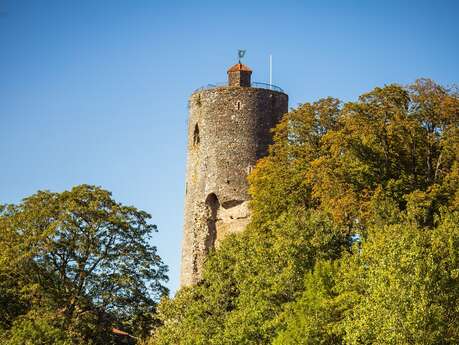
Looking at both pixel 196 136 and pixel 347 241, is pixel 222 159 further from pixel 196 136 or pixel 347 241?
pixel 347 241

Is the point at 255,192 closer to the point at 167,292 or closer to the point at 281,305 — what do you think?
the point at 167,292

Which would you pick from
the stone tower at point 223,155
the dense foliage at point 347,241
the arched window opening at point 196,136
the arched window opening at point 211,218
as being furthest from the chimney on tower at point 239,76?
the dense foliage at point 347,241

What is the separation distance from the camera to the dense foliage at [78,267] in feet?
211

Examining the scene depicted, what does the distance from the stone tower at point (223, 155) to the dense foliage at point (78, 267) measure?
21.7ft

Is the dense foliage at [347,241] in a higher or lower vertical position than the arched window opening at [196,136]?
lower

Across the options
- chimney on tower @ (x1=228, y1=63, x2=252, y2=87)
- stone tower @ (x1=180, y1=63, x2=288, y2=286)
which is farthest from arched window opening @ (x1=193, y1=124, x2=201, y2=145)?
chimney on tower @ (x1=228, y1=63, x2=252, y2=87)

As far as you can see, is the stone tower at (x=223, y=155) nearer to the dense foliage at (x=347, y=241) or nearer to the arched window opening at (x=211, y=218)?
the arched window opening at (x=211, y=218)

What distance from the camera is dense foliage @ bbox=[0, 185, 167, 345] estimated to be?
64438 mm

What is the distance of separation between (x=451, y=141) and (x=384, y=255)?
11.2 m

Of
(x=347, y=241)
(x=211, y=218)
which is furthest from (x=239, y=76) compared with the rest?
(x=347, y=241)

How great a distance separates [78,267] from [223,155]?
11.4m

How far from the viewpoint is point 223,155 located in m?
73.6

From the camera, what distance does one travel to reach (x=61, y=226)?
2586 inches

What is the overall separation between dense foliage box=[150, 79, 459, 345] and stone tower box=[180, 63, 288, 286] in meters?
5.37
